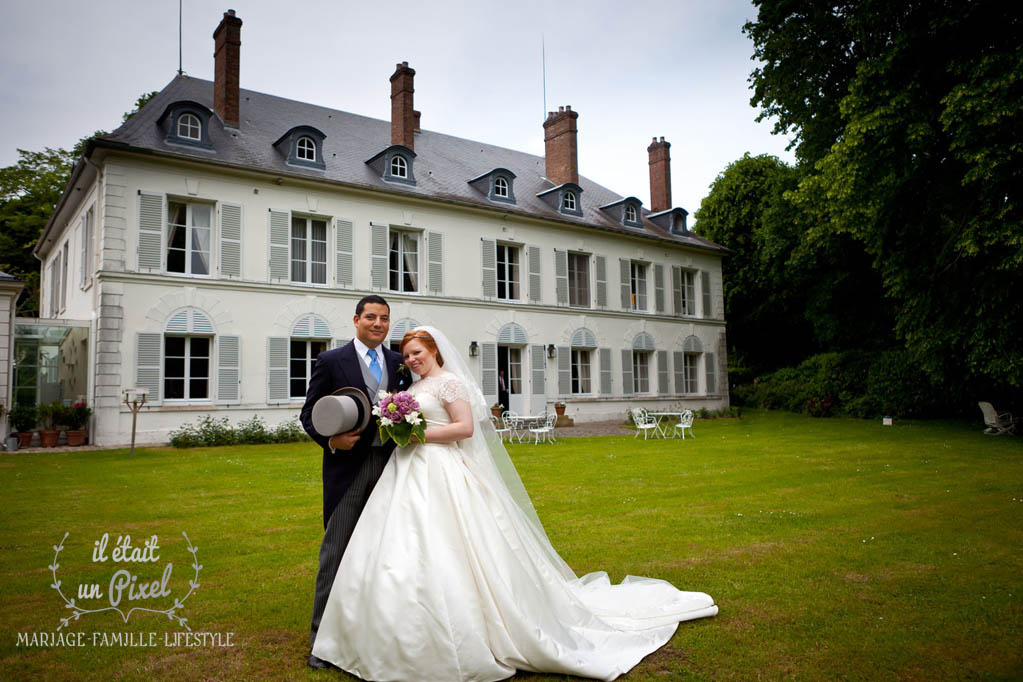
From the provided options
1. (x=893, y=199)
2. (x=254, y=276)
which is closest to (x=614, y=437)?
(x=893, y=199)

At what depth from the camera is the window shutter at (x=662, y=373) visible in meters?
23.7

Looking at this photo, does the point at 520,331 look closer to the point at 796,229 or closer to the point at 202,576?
the point at 796,229

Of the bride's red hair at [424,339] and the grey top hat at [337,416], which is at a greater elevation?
the bride's red hair at [424,339]

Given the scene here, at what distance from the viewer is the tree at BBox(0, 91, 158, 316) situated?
2547 cm

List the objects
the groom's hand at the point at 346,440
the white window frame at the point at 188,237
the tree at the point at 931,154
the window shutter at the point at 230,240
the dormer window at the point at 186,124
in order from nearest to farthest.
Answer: the groom's hand at the point at 346,440
the tree at the point at 931,154
the white window frame at the point at 188,237
the dormer window at the point at 186,124
the window shutter at the point at 230,240

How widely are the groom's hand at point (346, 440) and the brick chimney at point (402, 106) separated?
1796 cm

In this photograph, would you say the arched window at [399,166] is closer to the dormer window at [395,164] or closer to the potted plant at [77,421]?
the dormer window at [395,164]

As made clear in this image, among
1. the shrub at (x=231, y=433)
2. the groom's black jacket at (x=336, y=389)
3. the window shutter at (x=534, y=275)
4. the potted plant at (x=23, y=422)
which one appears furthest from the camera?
the window shutter at (x=534, y=275)

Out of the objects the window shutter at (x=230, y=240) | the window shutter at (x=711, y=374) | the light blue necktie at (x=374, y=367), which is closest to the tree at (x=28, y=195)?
the window shutter at (x=230, y=240)

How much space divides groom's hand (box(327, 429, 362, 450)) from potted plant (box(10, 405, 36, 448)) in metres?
14.1

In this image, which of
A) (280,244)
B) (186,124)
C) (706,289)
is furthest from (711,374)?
(186,124)

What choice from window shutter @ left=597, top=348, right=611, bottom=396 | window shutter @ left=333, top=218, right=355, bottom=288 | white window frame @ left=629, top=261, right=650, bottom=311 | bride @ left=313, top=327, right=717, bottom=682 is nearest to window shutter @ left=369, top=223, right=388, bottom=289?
window shutter @ left=333, top=218, right=355, bottom=288

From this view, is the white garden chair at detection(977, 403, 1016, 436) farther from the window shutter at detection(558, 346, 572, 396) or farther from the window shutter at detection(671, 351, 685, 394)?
the window shutter at detection(558, 346, 572, 396)

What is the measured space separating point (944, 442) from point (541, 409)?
10330 millimetres
